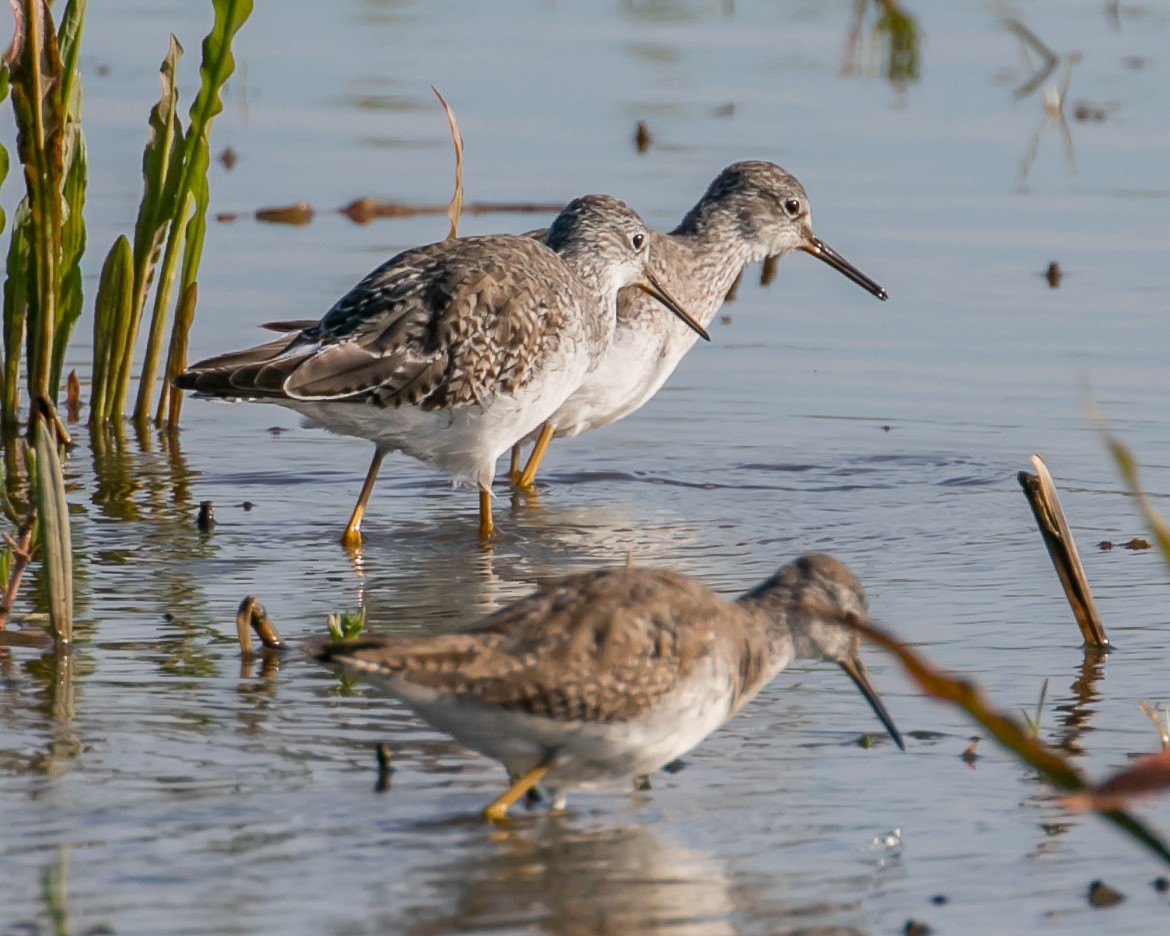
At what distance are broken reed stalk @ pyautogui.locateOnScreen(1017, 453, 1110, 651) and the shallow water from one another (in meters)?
0.19

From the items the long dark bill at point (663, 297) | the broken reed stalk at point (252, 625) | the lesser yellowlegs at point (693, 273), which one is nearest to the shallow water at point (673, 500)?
the broken reed stalk at point (252, 625)

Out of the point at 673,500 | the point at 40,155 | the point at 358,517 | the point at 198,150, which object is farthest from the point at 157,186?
the point at 673,500

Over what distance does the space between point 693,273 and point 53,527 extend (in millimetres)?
5299

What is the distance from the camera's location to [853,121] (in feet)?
51.9

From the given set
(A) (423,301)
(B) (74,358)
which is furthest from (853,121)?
(A) (423,301)

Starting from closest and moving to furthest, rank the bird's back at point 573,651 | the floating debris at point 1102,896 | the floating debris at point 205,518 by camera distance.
→ 1. the floating debris at point 1102,896
2. the bird's back at point 573,651
3. the floating debris at point 205,518

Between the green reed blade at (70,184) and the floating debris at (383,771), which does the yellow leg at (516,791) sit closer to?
the floating debris at (383,771)

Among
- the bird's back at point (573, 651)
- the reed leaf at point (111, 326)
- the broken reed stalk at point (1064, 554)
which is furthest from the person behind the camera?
the reed leaf at point (111, 326)

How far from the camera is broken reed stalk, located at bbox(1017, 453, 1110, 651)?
287 inches

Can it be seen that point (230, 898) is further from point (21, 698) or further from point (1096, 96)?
point (1096, 96)

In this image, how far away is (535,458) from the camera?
1023 cm

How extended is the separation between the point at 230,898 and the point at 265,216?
870 cm

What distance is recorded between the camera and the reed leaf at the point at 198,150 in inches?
358

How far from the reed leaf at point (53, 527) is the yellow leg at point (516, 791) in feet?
5.85
